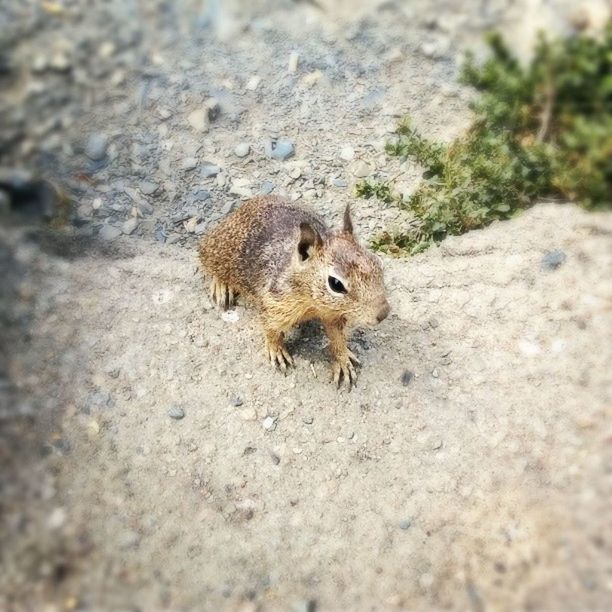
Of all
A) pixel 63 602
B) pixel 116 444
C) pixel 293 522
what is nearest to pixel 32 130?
pixel 116 444

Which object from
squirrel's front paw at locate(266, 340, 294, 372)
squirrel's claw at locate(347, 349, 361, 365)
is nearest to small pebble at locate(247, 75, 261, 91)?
squirrel's front paw at locate(266, 340, 294, 372)

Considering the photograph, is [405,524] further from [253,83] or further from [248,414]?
[253,83]

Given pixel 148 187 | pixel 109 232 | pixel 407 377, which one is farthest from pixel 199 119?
pixel 407 377

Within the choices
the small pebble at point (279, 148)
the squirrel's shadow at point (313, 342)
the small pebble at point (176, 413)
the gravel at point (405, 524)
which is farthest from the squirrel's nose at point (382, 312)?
the small pebble at point (279, 148)

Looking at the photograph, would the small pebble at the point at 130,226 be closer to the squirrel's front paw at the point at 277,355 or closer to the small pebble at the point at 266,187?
the small pebble at the point at 266,187

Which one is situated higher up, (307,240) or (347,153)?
(307,240)

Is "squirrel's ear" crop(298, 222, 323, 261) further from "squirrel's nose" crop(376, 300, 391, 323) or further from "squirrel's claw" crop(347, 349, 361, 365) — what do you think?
Answer: "squirrel's claw" crop(347, 349, 361, 365)

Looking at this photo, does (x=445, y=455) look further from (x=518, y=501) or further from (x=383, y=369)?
(x=383, y=369)
